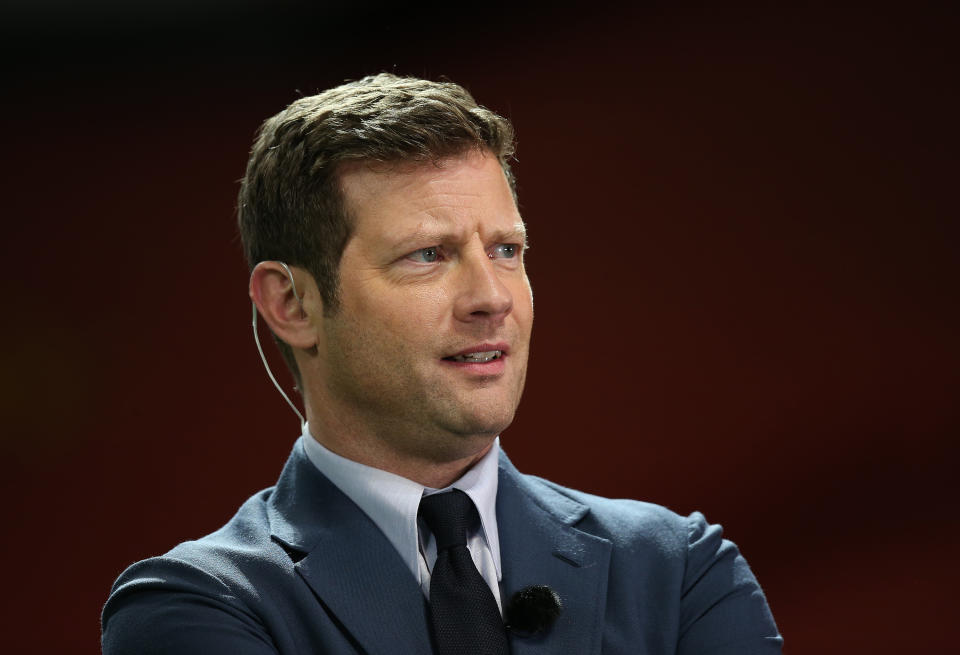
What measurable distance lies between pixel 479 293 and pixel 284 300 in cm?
47

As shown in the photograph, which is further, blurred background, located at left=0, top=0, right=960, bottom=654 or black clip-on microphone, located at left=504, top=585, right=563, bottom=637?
blurred background, located at left=0, top=0, right=960, bottom=654

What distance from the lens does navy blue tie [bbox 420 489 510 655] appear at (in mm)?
2420

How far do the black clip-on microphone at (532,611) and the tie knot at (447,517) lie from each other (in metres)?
0.15

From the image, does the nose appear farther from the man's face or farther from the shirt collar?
the shirt collar

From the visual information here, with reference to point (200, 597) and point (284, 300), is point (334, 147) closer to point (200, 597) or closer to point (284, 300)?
point (284, 300)

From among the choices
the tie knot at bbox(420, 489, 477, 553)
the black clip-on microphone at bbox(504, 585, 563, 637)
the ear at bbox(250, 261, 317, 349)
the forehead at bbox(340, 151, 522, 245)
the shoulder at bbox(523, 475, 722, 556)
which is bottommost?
the black clip-on microphone at bbox(504, 585, 563, 637)

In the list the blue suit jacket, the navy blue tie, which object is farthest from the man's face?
the blue suit jacket

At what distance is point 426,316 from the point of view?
98.3 inches

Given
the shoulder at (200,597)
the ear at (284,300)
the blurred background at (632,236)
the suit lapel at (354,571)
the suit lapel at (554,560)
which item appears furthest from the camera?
the blurred background at (632,236)

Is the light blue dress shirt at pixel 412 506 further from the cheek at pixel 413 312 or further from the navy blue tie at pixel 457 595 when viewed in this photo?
the cheek at pixel 413 312

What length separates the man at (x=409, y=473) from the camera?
243 cm

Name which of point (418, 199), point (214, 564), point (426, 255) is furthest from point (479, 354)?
point (214, 564)

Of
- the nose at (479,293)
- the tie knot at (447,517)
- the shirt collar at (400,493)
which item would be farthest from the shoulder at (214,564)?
the nose at (479,293)

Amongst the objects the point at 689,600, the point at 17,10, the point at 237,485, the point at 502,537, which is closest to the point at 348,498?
the point at 502,537
